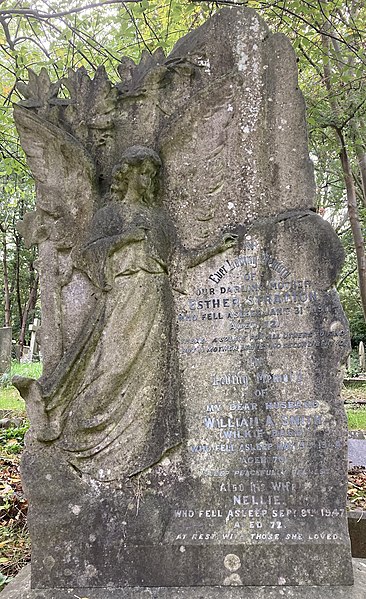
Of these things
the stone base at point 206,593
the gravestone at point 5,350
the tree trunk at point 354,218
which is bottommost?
the stone base at point 206,593

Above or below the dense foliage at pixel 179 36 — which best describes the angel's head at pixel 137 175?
below

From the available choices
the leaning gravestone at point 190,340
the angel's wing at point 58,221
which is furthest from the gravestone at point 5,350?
the leaning gravestone at point 190,340

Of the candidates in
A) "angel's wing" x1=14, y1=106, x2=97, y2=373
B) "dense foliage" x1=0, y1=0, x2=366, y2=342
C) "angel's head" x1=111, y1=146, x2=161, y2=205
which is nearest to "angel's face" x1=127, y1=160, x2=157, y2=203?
"angel's head" x1=111, y1=146, x2=161, y2=205

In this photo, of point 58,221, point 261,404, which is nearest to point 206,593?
point 261,404

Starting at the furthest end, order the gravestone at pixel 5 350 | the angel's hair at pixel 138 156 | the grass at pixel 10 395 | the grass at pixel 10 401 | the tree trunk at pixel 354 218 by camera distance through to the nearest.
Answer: the gravestone at pixel 5 350 → the tree trunk at pixel 354 218 → the grass at pixel 10 395 → the grass at pixel 10 401 → the angel's hair at pixel 138 156

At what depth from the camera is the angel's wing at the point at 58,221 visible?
11.4 feet

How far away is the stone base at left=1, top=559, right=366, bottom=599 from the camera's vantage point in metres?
2.93

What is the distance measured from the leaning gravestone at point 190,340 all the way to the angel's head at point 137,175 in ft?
0.04

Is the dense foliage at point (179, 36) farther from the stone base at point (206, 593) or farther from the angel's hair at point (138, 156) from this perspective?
the stone base at point (206, 593)

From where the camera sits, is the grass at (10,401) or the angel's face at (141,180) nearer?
the angel's face at (141,180)

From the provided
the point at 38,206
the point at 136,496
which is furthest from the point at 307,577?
the point at 38,206

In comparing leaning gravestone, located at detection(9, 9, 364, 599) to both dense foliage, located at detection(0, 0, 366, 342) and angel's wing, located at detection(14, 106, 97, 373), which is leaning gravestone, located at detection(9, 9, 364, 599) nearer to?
angel's wing, located at detection(14, 106, 97, 373)

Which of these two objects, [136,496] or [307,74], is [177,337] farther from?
[307,74]

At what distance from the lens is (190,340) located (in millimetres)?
3342
